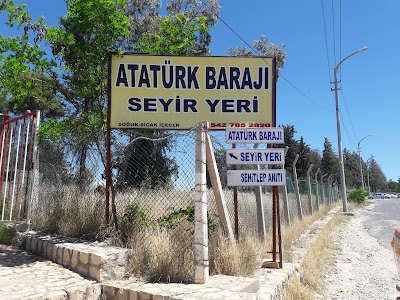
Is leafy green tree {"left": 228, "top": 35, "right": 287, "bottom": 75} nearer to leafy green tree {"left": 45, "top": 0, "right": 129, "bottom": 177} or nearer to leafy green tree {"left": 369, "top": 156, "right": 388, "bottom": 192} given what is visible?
leafy green tree {"left": 45, "top": 0, "right": 129, "bottom": 177}

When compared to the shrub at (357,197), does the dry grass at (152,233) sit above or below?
below

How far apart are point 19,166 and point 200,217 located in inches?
157

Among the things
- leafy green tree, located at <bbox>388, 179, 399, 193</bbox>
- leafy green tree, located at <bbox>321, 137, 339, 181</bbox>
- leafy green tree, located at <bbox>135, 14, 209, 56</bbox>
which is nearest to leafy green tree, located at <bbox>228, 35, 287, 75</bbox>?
leafy green tree, located at <bbox>135, 14, 209, 56</bbox>

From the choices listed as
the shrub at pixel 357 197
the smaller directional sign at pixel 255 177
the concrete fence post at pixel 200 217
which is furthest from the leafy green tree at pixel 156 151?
the shrub at pixel 357 197

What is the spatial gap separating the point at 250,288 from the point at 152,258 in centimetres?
132

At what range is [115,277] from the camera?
492cm

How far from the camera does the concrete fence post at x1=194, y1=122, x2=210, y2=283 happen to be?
15.5ft

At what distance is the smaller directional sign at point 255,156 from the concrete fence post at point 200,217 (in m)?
0.70

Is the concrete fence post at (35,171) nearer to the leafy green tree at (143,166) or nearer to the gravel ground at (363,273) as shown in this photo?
the leafy green tree at (143,166)

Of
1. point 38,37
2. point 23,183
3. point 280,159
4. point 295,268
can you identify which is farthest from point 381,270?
point 38,37

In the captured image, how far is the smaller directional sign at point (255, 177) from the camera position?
5672 millimetres

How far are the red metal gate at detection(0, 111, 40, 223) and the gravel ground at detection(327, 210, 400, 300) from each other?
17.9 ft

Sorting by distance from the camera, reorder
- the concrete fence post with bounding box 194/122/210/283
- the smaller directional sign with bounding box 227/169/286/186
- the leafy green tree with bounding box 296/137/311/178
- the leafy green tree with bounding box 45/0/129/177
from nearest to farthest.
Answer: the concrete fence post with bounding box 194/122/210/283, the smaller directional sign with bounding box 227/169/286/186, the leafy green tree with bounding box 45/0/129/177, the leafy green tree with bounding box 296/137/311/178

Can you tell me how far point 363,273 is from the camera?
27.6 ft
